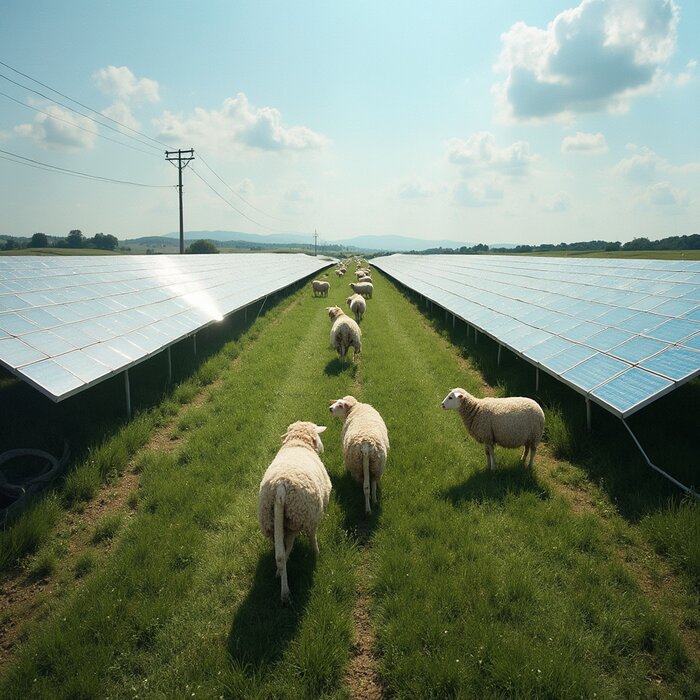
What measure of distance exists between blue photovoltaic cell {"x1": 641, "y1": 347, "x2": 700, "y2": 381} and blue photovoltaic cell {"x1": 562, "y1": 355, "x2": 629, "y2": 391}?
0.48 meters

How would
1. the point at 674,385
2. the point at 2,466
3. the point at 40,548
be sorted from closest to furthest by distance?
the point at 40,548
the point at 674,385
the point at 2,466

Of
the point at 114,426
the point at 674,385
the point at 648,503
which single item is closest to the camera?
the point at 648,503

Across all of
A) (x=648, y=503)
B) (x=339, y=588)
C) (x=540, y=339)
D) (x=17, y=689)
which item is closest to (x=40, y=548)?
(x=17, y=689)

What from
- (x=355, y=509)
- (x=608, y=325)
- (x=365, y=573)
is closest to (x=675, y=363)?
(x=608, y=325)

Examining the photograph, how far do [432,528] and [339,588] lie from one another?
5.62ft

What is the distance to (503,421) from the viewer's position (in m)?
7.67

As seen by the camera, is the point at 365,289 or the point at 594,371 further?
the point at 365,289

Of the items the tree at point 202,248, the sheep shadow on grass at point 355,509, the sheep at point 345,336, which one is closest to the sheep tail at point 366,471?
the sheep shadow on grass at point 355,509

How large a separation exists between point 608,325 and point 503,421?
5339 millimetres

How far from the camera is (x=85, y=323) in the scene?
10.9 meters

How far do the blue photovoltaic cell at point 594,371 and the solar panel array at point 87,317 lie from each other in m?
9.67

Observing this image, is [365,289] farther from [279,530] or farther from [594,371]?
[279,530]

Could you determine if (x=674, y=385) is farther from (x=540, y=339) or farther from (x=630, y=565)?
(x=540, y=339)

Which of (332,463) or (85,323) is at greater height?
(85,323)
